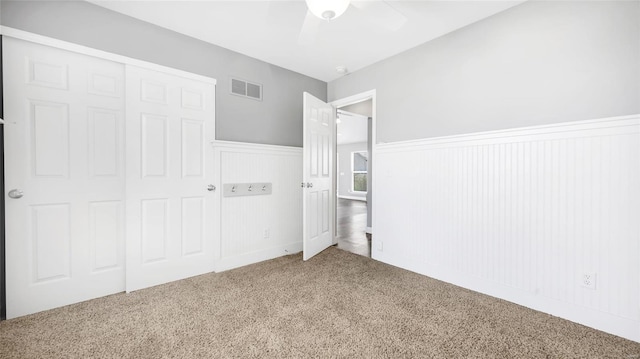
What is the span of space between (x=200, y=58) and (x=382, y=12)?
6.45ft

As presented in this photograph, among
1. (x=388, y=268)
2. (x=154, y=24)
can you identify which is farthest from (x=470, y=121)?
(x=154, y=24)

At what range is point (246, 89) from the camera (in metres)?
3.06

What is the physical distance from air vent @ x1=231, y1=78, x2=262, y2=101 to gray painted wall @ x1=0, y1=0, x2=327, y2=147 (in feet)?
0.19

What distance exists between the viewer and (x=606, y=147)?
1737 millimetres

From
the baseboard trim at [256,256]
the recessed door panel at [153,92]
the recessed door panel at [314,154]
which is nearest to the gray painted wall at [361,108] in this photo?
the recessed door panel at [314,154]

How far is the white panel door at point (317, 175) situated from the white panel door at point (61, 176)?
1.80 meters

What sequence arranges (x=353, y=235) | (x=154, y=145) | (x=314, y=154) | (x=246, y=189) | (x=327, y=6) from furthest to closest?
(x=353, y=235) < (x=314, y=154) < (x=246, y=189) < (x=154, y=145) < (x=327, y=6)

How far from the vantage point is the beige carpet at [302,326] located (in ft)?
4.98

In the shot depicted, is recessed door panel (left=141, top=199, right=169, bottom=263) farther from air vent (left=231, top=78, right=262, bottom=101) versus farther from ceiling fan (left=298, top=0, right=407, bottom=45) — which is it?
ceiling fan (left=298, top=0, right=407, bottom=45)

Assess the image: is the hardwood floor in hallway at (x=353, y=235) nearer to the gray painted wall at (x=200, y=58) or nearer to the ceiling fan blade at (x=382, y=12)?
the gray painted wall at (x=200, y=58)

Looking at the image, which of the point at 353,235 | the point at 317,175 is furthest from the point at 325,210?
Answer: the point at 353,235

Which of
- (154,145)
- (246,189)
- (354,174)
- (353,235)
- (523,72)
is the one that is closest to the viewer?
(523,72)

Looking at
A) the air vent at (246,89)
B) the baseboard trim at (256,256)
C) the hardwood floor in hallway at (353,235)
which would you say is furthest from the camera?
the hardwood floor in hallway at (353,235)

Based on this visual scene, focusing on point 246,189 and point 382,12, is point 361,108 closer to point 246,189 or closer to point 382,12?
point 246,189
